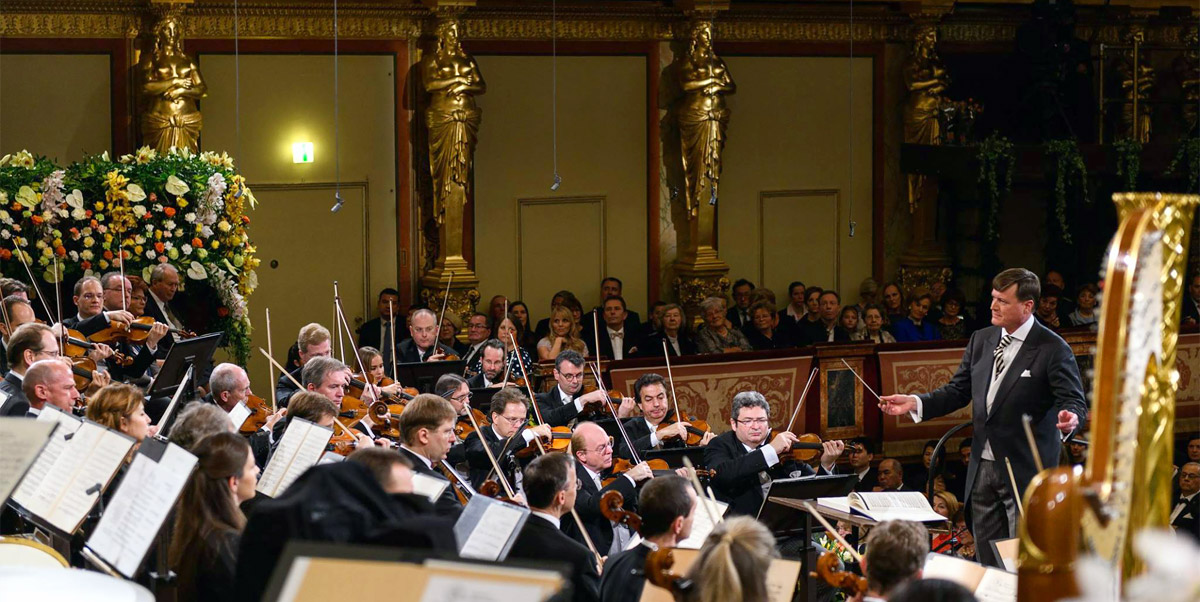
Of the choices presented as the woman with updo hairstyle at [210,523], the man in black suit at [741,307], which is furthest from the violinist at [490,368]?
the woman with updo hairstyle at [210,523]

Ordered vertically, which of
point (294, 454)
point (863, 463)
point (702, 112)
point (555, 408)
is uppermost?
point (702, 112)

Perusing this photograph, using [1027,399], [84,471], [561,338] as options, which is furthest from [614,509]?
[561,338]

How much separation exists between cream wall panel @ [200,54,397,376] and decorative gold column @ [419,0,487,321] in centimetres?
37

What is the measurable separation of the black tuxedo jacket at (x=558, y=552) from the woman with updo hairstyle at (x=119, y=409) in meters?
1.31

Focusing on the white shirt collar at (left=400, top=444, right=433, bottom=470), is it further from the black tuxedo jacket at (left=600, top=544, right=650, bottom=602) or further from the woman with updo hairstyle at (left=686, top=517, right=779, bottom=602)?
the woman with updo hairstyle at (left=686, top=517, right=779, bottom=602)

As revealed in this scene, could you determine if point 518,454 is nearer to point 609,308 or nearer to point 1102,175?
point 609,308

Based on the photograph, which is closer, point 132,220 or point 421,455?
point 421,455

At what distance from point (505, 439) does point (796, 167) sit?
6.30 m

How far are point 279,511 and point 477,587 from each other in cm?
98

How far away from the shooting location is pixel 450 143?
10.5m

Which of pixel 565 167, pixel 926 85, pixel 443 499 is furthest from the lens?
pixel 926 85

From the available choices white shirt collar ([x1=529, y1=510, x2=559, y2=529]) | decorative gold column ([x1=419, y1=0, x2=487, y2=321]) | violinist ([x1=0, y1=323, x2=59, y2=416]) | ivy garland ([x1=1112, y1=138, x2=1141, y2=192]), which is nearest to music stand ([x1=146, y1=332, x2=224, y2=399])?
violinist ([x1=0, y1=323, x2=59, y2=416])

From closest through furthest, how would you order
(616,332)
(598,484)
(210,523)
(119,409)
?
(210,523) → (119,409) → (598,484) → (616,332)

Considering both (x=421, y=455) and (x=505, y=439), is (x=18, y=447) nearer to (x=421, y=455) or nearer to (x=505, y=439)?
(x=421, y=455)
